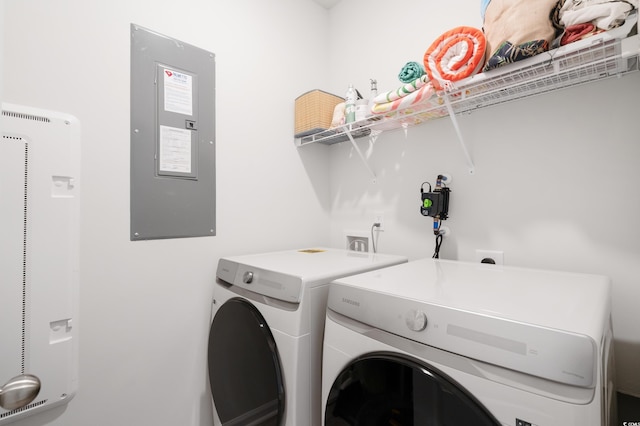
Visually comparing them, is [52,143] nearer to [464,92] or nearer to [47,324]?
[47,324]

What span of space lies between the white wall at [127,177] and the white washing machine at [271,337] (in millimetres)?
188

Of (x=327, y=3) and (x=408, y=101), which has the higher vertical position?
(x=327, y=3)

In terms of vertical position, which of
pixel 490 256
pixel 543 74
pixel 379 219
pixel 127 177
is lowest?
pixel 490 256

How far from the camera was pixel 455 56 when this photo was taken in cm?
106

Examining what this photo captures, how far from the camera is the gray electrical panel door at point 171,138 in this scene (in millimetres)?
1246

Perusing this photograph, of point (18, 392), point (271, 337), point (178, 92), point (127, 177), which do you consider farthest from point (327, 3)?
point (18, 392)

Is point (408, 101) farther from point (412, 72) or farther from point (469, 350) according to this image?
point (469, 350)

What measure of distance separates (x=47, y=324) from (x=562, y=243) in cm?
185

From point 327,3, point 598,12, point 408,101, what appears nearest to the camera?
point 598,12

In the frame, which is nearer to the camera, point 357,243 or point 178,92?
point 178,92

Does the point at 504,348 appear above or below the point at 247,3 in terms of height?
below

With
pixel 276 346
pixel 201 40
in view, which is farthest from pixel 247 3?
pixel 276 346

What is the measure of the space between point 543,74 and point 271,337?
3.99ft

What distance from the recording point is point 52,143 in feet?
3.42
